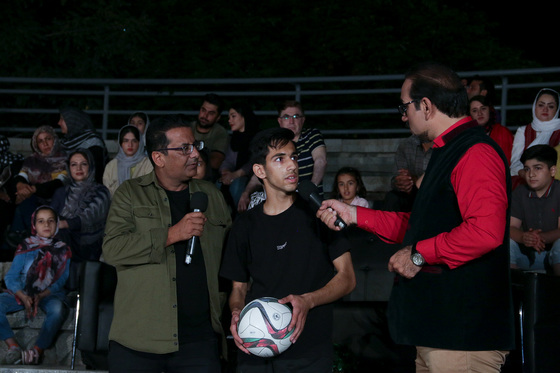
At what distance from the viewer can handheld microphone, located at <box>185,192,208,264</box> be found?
14.9 ft

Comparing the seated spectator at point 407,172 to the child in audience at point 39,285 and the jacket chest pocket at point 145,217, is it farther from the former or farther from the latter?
the jacket chest pocket at point 145,217

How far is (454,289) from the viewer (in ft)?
12.7

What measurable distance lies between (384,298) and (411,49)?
10.4 meters

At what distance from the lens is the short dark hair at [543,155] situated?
7543 millimetres

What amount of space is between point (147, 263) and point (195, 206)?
469mm

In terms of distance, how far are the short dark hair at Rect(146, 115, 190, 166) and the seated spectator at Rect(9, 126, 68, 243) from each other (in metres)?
4.64

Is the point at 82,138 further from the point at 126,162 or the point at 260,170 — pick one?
the point at 260,170

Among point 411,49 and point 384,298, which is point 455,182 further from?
point 411,49

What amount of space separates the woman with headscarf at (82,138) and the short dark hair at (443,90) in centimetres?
617

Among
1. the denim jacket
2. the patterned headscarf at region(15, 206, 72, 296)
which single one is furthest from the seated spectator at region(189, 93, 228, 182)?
the denim jacket

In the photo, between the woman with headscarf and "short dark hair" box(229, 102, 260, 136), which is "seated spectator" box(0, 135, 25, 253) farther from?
"short dark hair" box(229, 102, 260, 136)

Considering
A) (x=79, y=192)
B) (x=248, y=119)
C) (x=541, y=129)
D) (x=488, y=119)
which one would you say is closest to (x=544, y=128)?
(x=541, y=129)

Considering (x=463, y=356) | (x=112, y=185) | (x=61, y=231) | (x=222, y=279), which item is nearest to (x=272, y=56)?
(x=112, y=185)

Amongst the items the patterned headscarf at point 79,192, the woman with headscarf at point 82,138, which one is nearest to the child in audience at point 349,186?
the patterned headscarf at point 79,192
